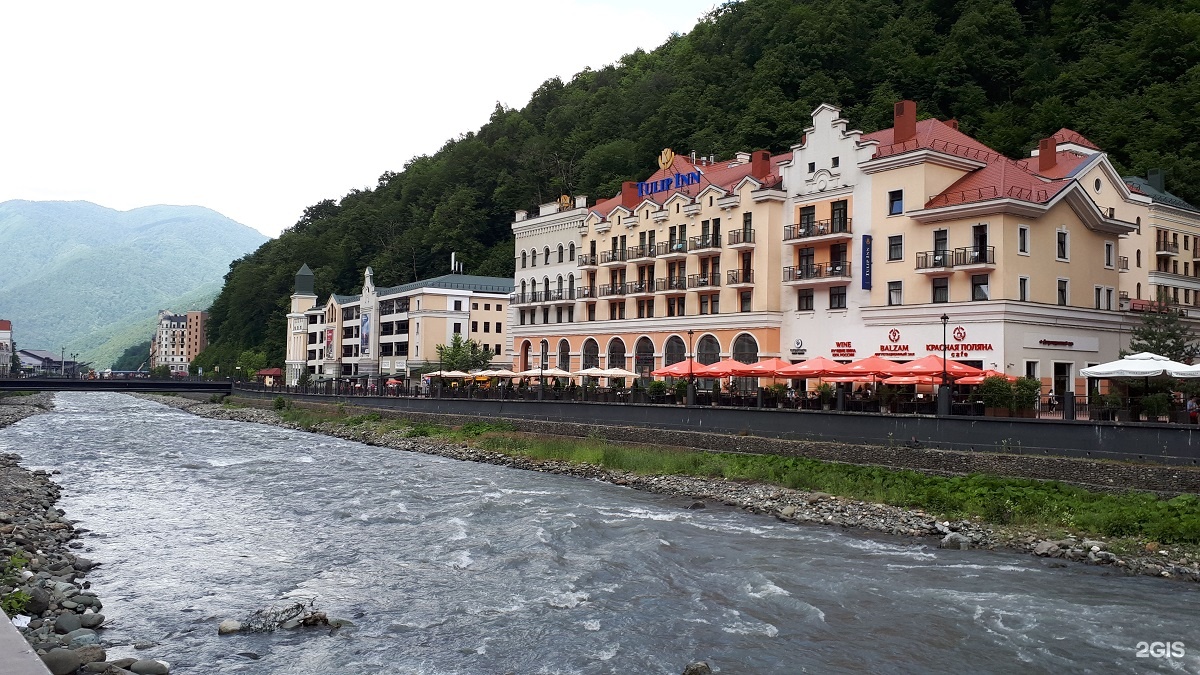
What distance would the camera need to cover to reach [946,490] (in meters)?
28.9

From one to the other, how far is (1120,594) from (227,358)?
172 m

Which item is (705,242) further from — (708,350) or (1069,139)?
(1069,139)

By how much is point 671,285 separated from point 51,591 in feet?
155

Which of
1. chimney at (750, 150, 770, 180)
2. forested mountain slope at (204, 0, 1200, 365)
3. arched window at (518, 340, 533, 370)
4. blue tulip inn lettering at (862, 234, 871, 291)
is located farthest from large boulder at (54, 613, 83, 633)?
forested mountain slope at (204, 0, 1200, 365)

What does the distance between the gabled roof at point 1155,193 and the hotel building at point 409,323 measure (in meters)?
57.9

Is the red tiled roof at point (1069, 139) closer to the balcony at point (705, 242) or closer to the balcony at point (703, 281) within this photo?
the balcony at point (705, 242)

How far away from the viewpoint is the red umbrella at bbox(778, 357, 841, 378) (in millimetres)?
40250

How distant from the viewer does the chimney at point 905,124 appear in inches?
2008

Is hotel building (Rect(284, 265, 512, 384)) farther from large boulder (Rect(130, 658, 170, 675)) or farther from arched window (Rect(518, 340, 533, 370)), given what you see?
large boulder (Rect(130, 658, 170, 675))

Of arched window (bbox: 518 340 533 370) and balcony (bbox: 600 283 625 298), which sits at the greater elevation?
balcony (bbox: 600 283 625 298)

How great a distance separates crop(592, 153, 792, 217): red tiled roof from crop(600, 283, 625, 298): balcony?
6025mm

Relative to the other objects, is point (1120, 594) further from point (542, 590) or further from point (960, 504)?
point (542, 590)

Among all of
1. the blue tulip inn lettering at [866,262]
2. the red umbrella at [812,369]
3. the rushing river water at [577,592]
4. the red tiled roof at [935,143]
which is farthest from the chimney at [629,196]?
the rushing river water at [577,592]

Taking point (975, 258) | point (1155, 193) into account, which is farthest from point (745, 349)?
point (1155, 193)
